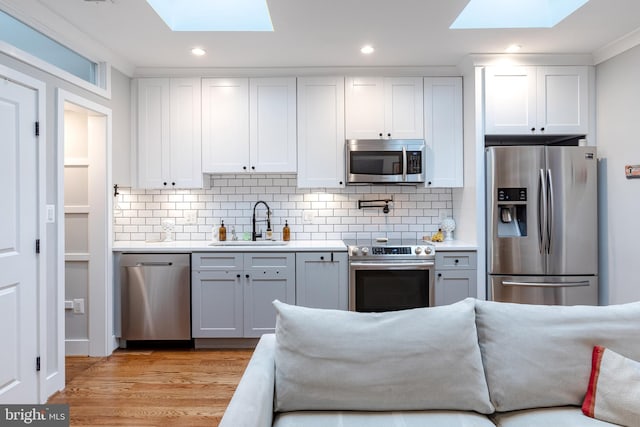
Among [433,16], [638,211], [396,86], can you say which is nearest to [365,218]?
[396,86]

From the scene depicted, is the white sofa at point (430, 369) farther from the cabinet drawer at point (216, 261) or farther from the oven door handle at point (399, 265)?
the cabinet drawer at point (216, 261)

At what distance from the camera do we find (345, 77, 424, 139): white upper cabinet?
153 inches

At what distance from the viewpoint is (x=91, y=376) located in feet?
10.2

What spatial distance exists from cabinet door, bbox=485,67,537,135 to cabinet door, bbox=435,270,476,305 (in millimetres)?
1303

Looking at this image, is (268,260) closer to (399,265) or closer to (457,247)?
(399,265)

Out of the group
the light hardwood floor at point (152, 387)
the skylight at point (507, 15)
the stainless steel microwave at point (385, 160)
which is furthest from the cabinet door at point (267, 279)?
the skylight at point (507, 15)

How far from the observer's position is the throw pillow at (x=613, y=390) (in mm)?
1394

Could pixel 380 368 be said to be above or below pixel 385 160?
below

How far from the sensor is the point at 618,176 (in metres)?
3.30

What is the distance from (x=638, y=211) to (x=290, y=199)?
3036 millimetres

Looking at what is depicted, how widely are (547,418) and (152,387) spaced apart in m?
2.59

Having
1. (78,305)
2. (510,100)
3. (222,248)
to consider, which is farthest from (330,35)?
(78,305)

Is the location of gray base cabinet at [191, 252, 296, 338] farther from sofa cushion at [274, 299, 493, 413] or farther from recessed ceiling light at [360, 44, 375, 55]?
sofa cushion at [274, 299, 493, 413]

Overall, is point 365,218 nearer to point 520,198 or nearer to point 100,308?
point 520,198
